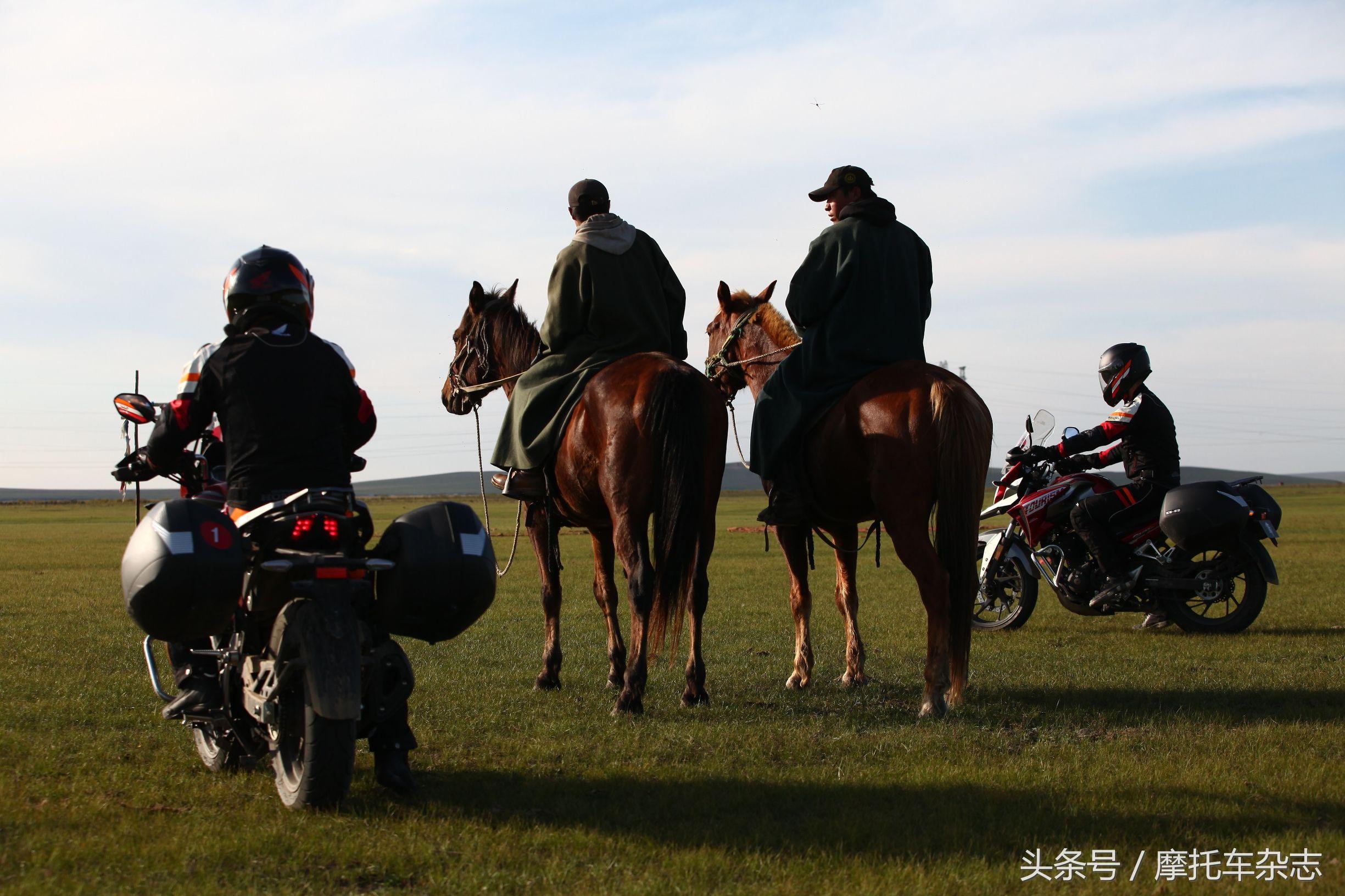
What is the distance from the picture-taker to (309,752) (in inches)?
175

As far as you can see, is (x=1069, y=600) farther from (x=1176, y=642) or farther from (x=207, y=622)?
(x=207, y=622)

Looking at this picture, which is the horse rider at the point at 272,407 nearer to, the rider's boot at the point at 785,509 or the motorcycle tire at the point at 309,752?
the motorcycle tire at the point at 309,752

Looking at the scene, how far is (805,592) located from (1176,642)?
146 inches

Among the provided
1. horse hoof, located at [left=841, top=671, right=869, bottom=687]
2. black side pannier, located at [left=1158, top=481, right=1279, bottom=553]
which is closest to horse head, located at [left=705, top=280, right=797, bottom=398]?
horse hoof, located at [left=841, top=671, right=869, bottom=687]

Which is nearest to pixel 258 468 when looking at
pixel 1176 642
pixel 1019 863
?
pixel 1019 863

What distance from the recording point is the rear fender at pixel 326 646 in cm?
434

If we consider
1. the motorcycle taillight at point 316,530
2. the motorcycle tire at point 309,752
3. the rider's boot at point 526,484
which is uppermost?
the rider's boot at point 526,484

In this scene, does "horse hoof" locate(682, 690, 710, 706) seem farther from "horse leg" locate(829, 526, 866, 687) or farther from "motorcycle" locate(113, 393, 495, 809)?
"motorcycle" locate(113, 393, 495, 809)

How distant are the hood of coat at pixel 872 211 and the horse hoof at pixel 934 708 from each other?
9.60 ft

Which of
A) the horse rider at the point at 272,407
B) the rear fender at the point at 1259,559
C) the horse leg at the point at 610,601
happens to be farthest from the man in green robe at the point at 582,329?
the rear fender at the point at 1259,559

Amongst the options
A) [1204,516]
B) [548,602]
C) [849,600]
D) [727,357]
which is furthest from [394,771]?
[1204,516]

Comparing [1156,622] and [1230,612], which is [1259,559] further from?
[1156,622]

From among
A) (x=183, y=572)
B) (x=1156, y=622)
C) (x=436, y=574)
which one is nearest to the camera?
(x=183, y=572)

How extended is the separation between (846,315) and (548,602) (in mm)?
2808
